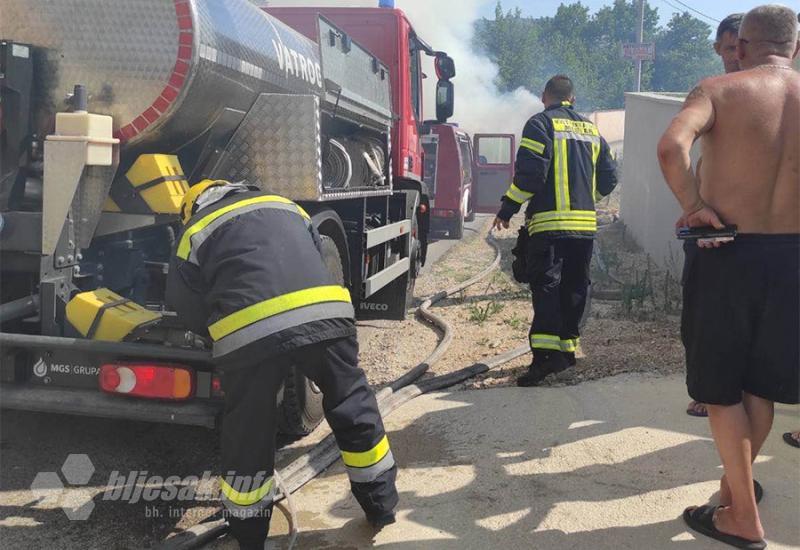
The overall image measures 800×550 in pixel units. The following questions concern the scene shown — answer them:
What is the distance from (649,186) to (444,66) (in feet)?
13.3

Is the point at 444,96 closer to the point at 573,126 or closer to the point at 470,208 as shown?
the point at 573,126

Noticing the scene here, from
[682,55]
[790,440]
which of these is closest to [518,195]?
[790,440]

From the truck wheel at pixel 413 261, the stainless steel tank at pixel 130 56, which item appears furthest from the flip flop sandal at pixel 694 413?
the truck wheel at pixel 413 261

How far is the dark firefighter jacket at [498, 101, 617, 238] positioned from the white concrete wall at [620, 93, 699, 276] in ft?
11.2

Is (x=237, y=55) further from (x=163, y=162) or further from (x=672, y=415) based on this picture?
(x=672, y=415)

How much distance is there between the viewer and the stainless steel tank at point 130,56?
3191 millimetres

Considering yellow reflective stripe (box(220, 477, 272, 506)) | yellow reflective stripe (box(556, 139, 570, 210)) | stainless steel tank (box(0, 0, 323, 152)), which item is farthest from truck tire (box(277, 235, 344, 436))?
yellow reflective stripe (box(556, 139, 570, 210))

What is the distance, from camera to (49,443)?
3.67m

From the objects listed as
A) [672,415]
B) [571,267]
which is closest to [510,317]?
[571,267]

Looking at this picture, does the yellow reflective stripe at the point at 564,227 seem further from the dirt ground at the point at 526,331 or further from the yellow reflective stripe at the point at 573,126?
the dirt ground at the point at 526,331

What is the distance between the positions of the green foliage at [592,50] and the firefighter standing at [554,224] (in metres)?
44.7

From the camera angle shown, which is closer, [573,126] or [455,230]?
[573,126]

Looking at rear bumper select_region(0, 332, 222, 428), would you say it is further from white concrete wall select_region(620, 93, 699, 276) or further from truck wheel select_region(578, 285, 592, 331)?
white concrete wall select_region(620, 93, 699, 276)

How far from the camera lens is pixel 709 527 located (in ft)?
8.73
